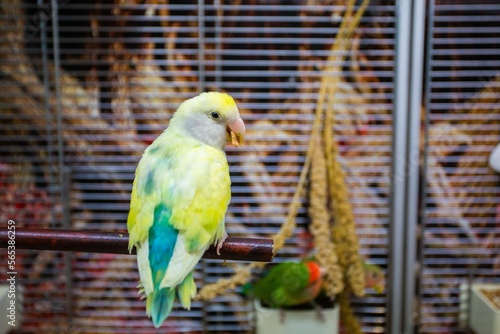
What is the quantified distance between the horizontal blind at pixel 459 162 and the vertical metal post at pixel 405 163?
1.4 inches

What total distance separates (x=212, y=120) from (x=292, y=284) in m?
0.56

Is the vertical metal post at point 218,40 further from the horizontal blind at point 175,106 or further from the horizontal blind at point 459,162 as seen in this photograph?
the horizontal blind at point 459,162

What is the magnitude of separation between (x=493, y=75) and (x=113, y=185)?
98cm

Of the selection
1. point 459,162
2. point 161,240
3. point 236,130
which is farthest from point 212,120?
point 459,162

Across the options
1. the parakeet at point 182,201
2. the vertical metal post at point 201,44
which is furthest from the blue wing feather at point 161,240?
the vertical metal post at point 201,44

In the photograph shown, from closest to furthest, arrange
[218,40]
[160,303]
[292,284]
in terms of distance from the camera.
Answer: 1. [160,303]
2. [292,284]
3. [218,40]

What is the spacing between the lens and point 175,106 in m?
1.25

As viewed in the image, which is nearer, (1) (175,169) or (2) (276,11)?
(1) (175,169)

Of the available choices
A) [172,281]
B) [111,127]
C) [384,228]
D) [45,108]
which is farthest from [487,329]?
[45,108]

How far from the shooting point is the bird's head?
0.65 meters

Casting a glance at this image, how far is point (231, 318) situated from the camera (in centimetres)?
131

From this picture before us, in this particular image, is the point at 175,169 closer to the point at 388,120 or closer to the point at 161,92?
the point at 161,92

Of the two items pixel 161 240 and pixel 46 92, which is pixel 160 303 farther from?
pixel 46 92

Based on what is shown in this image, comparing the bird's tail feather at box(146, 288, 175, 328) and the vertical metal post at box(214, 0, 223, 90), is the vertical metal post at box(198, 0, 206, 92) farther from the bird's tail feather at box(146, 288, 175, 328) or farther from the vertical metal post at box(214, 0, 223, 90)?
the bird's tail feather at box(146, 288, 175, 328)
